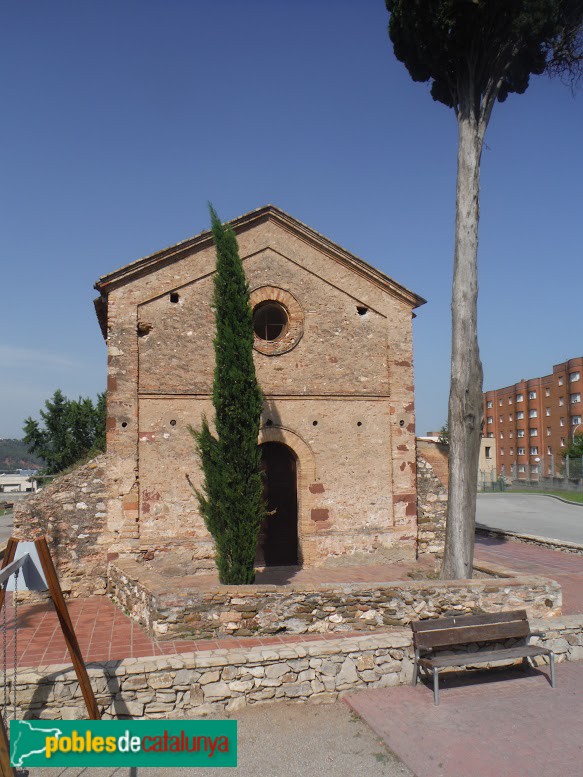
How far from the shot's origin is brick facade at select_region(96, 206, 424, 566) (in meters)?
11.2

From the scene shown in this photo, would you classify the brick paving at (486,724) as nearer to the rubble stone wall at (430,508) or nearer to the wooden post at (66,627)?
the wooden post at (66,627)

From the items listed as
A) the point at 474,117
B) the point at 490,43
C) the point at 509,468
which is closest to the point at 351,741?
the point at 474,117

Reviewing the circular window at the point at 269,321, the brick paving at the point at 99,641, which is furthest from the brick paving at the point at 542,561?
the circular window at the point at 269,321

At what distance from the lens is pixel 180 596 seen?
27.2 ft

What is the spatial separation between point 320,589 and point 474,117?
8696 millimetres

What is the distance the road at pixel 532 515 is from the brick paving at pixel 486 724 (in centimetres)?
986

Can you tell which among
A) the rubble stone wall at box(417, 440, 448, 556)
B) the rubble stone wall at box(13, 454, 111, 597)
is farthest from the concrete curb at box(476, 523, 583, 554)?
the rubble stone wall at box(13, 454, 111, 597)

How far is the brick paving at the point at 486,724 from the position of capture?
5.64m

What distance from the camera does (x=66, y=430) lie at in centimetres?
3353

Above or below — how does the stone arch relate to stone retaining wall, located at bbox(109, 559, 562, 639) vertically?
above

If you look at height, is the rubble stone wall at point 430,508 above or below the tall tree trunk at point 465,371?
below

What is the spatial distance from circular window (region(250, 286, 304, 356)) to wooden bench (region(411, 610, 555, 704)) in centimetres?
636

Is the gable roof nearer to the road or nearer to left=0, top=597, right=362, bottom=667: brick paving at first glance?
left=0, top=597, right=362, bottom=667: brick paving

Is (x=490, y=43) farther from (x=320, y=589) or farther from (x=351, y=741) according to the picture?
(x=351, y=741)
